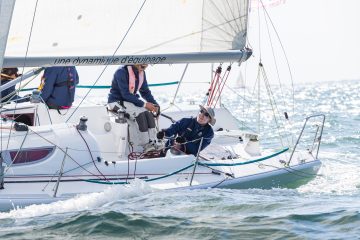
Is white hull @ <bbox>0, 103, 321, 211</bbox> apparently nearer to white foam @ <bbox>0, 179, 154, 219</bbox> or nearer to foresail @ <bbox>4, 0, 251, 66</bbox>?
white foam @ <bbox>0, 179, 154, 219</bbox>

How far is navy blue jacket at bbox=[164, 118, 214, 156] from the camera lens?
26.8ft

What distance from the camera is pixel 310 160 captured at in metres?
9.16

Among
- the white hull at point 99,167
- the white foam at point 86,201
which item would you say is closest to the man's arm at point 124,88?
the white hull at point 99,167

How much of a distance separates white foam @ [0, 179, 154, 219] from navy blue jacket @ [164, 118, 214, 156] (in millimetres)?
1077

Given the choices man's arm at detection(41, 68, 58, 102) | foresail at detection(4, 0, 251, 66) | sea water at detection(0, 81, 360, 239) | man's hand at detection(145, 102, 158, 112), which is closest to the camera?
sea water at detection(0, 81, 360, 239)

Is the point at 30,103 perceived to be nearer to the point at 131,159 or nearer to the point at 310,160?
the point at 131,159

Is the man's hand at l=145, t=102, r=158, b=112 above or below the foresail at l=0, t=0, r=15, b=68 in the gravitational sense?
below

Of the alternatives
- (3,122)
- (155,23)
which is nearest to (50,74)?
(3,122)

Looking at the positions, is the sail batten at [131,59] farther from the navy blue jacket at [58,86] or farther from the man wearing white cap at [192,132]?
the navy blue jacket at [58,86]

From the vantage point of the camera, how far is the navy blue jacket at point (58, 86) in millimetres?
9086

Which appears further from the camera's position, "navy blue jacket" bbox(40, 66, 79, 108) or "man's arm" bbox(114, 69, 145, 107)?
"navy blue jacket" bbox(40, 66, 79, 108)

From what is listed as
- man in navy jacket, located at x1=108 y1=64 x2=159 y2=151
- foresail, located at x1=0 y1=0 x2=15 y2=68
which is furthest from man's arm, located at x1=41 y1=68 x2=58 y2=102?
foresail, located at x1=0 y1=0 x2=15 y2=68

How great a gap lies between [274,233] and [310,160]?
11.7 ft

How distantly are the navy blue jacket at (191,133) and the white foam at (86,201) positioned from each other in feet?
3.54
